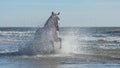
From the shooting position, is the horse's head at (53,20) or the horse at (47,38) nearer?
the horse at (47,38)

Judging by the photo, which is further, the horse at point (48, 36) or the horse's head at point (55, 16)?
the horse's head at point (55, 16)

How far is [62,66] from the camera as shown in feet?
61.8

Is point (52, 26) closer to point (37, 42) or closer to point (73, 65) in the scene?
point (37, 42)

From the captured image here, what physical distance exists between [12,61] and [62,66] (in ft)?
10.4

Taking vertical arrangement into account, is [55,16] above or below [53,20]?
above

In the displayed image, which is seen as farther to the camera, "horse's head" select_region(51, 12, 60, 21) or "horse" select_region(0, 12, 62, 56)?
"horse's head" select_region(51, 12, 60, 21)

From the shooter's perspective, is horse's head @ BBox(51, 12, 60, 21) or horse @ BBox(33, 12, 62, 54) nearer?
horse @ BBox(33, 12, 62, 54)

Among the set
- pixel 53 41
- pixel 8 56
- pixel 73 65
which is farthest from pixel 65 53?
pixel 73 65

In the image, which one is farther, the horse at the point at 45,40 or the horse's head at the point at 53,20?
the horse's head at the point at 53,20

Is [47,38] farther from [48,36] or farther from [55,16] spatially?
[55,16]

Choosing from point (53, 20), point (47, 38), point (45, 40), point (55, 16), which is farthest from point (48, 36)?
point (55, 16)

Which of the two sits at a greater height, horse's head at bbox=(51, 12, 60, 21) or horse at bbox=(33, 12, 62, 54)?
horse's head at bbox=(51, 12, 60, 21)

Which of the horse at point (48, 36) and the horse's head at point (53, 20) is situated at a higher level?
the horse's head at point (53, 20)

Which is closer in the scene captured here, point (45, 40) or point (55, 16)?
point (45, 40)
